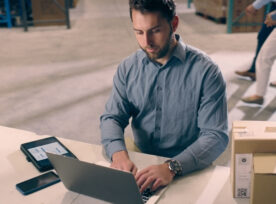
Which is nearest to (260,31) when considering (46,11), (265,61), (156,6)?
(265,61)

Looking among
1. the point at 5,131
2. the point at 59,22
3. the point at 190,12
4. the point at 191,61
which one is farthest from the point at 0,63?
the point at 190,12

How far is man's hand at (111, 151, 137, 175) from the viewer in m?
1.39

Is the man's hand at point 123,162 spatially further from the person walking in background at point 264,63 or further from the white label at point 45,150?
the person walking in background at point 264,63

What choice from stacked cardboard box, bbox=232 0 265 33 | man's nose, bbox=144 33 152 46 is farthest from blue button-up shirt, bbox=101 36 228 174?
stacked cardboard box, bbox=232 0 265 33

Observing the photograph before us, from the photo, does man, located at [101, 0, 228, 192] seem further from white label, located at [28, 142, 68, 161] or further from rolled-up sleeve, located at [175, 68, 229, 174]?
white label, located at [28, 142, 68, 161]

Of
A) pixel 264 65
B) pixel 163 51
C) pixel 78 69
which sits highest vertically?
pixel 163 51

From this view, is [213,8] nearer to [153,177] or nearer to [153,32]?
[153,32]

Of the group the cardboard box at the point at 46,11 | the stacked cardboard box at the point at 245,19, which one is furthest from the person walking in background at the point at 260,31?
the cardboard box at the point at 46,11

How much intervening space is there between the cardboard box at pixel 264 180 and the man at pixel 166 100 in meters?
0.34

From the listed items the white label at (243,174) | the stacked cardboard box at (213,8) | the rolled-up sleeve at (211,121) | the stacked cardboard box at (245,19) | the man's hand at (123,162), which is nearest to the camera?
the white label at (243,174)

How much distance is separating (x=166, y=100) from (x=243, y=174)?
580mm

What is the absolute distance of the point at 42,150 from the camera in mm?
1516

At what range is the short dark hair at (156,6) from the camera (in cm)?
148

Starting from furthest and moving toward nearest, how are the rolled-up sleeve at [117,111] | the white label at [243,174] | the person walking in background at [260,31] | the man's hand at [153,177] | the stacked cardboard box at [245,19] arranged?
the stacked cardboard box at [245,19]
the person walking in background at [260,31]
the rolled-up sleeve at [117,111]
the man's hand at [153,177]
the white label at [243,174]
